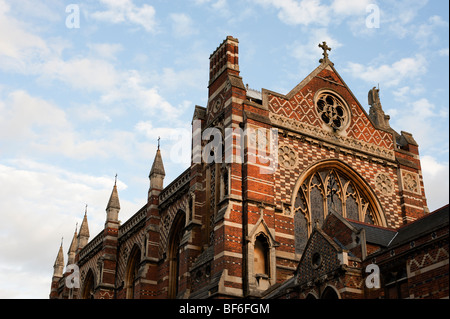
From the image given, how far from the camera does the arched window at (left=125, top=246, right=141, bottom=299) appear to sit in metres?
40.8

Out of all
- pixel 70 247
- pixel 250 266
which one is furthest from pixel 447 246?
pixel 70 247

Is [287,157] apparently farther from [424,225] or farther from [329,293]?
[329,293]

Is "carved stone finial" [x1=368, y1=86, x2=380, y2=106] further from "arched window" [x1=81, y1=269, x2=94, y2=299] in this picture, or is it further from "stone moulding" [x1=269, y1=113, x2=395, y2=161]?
"arched window" [x1=81, y1=269, x2=94, y2=299]

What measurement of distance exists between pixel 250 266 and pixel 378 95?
16.4 m

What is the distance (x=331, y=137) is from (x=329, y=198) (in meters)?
3.44

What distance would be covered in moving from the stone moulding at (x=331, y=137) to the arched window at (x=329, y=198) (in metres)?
1.41

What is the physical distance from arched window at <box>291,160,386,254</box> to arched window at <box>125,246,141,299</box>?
14.2m

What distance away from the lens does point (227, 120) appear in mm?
30641

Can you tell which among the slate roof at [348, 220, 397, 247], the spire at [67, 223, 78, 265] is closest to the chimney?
the slate roof at [348, 220, 397, 247]

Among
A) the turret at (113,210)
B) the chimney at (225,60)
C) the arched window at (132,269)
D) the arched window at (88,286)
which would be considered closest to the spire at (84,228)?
the arched window at (88,286)

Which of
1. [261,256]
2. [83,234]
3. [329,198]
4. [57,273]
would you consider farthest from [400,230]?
[57,273]

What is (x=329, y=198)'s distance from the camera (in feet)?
105

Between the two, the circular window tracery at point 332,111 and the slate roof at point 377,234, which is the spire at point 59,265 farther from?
the slate roof at point 377,234
